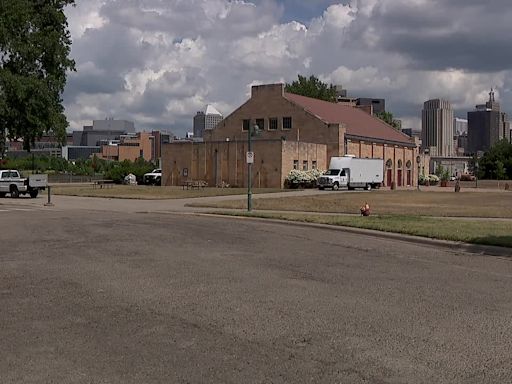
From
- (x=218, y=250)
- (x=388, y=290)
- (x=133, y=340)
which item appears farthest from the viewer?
(x=218, y=250)

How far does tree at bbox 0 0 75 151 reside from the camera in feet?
145

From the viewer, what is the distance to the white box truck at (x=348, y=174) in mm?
61125

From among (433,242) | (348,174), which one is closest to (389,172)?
(348,174)

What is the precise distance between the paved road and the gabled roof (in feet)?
192

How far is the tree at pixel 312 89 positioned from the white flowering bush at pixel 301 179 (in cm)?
4198

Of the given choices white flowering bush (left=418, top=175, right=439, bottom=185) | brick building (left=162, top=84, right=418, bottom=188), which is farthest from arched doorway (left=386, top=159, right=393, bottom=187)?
white flowering bush (left=418, top=175, right=439, bottom=185)

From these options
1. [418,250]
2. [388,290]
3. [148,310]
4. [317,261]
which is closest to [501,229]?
[418,250]

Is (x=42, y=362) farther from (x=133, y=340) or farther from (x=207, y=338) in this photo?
(x=207, y=338)

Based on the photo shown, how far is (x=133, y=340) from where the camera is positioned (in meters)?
6.94

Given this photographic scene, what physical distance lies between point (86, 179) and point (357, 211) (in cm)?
7440

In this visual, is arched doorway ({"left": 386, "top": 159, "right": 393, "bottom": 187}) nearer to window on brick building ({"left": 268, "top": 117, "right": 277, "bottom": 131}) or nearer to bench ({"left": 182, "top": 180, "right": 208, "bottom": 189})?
window on brick building ({"left": 268, "top": 117, "right": 277, "bottom": 131})

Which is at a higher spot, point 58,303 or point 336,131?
point 336,131

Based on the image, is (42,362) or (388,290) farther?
(388,290)

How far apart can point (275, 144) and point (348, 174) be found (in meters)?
7.37
